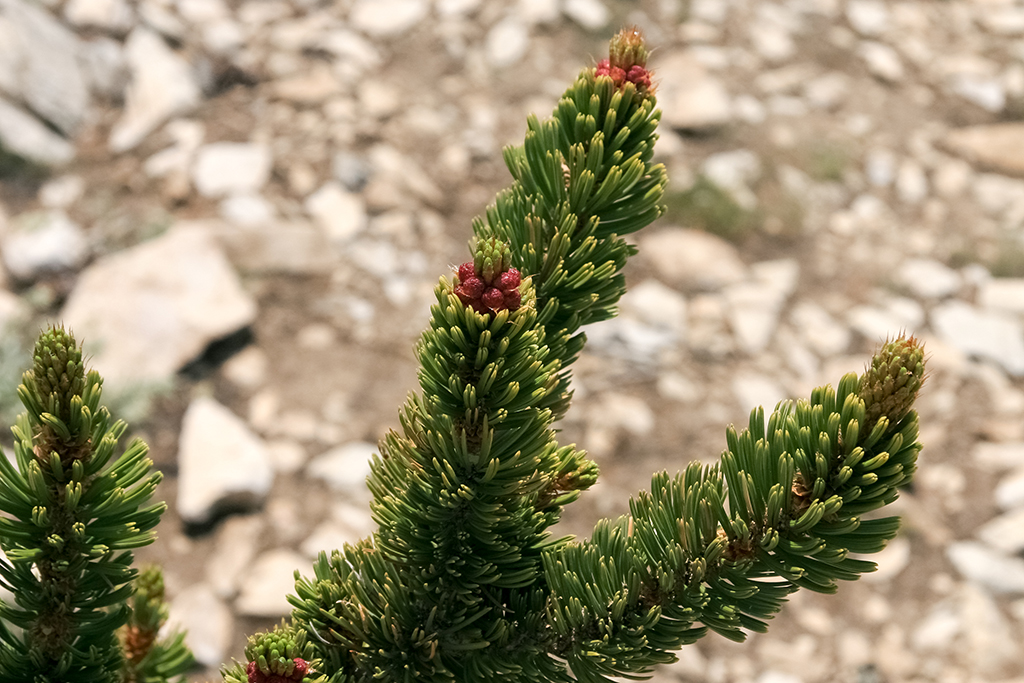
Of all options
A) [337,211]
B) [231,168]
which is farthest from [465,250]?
[231,168]

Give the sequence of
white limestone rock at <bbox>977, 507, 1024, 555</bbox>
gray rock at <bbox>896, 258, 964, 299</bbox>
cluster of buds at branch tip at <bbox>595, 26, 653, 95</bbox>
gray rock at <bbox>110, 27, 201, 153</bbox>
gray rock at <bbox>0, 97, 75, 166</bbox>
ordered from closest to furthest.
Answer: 1. cluster of buds at branch tip at <bbox>595, 26, 653, 95</bbox>
2. white limestone rock at <bbox>977, 507, 1024, 555</bbox>
3. gray rock at <bbox>0, 97, 75, 166</bbox>
4. gray rock at <bbox>896, 258, 964, 299</bbox>
5. gray rock at <bbox>110, 27, 201, 153</bbox>

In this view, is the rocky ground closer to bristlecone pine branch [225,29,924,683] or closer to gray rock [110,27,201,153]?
gray rock [110,27,201,153]

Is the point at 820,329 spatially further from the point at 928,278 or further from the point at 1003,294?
the point at 1003,294

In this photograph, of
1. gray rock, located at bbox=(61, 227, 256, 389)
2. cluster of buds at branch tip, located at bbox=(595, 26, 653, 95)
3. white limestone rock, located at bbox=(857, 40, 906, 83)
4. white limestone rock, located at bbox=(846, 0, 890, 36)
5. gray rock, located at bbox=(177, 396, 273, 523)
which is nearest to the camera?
cluster of buds at branch tip, located at bbox=(595, 26, 653, 95)

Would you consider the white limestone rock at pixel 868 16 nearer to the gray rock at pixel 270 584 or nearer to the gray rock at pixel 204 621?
the gray rock at pixel 270 584

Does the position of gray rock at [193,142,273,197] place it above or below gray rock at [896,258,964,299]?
above

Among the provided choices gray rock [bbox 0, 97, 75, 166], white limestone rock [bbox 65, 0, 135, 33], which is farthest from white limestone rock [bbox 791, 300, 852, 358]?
white limestone rock [bbox 65, 0, 135, 33]

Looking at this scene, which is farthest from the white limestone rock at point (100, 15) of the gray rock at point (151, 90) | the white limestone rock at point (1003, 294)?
the white limestone rock at point (1003, 294)

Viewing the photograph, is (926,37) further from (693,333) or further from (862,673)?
(862,673)
